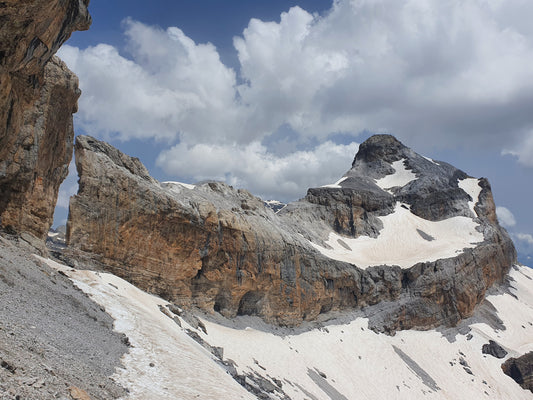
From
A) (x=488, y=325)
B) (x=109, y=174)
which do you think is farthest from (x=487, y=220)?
(x=109, y=174)

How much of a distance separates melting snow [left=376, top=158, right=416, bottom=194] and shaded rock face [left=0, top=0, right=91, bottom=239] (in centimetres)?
7229

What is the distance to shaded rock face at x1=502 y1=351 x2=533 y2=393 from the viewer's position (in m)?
42.8

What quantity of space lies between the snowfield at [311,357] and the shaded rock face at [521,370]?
0.91 metres

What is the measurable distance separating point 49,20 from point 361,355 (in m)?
36.6

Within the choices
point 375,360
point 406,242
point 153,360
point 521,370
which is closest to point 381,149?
point 406,242

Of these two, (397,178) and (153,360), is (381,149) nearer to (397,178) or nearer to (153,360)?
(397,178)

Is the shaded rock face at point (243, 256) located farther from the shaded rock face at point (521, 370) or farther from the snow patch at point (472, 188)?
the snow patch at point (472, 188)

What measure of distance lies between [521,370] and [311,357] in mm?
26932

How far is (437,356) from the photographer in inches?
1678

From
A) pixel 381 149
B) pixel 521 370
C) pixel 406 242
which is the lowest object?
pixel 521 370

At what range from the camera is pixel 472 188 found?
271 ft

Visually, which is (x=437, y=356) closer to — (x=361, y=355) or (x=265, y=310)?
(x=361, y=355)

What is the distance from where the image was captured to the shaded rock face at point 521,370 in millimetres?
42750

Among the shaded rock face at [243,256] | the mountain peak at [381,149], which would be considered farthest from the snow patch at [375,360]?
the mountain peak at [381,149]
